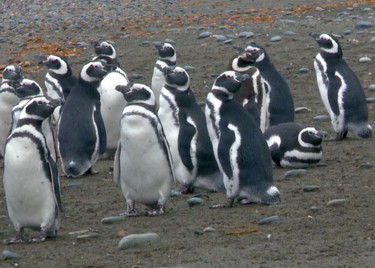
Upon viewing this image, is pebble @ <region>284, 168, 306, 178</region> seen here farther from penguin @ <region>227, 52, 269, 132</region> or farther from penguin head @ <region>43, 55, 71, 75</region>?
penguin head @ <region>43, 55, 71, 75</region>

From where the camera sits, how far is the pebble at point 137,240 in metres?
6.36

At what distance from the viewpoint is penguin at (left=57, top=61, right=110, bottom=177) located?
9.39 m

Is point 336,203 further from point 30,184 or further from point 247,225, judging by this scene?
point 30,184

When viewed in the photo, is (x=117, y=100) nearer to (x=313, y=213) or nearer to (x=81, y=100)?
(x=81, y=100)

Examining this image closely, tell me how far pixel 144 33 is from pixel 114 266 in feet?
40.6

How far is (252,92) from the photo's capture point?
30.9ft

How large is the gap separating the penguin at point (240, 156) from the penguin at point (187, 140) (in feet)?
2.05

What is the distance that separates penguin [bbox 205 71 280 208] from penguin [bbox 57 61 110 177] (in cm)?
191

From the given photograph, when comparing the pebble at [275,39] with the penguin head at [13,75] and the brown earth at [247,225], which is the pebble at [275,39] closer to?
the brown earth at [247,225]

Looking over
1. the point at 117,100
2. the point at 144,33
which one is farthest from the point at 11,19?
the point at 117,100

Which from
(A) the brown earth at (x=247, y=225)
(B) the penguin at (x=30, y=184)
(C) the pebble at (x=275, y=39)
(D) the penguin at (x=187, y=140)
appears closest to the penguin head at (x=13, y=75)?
(A) the brown earth at (x=247, y=225)

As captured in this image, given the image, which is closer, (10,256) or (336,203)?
(10,256)

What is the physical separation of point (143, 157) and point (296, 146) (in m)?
1.83

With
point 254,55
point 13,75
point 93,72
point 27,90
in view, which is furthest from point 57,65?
point 254,55
